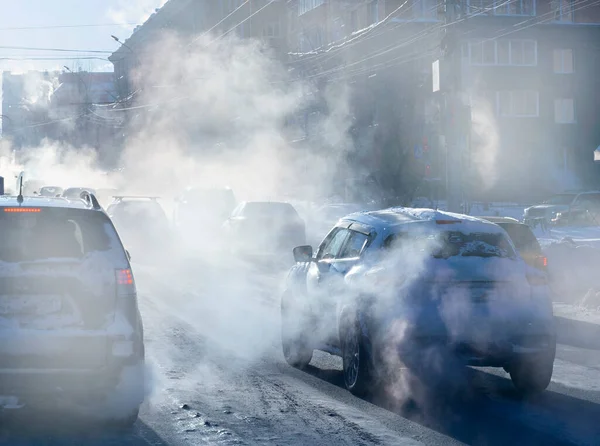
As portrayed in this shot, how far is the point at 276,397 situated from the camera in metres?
8.20

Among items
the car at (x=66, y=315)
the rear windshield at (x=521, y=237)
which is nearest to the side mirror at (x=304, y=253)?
the car at (x=66, y=315)

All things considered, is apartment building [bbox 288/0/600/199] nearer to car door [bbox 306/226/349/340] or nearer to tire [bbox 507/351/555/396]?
car door [bbox 306/226/349/340]

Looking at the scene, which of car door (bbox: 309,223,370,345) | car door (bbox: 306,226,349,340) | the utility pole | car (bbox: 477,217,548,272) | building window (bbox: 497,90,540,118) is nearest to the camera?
car door (bbox: 309,223,370,345)

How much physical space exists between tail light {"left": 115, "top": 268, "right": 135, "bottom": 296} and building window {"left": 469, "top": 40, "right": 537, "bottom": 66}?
50.9 metres

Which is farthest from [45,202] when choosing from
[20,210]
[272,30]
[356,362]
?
[272,30]

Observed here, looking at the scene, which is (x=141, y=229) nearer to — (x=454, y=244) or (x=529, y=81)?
(x=454, y=244)

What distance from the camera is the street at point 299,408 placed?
6816 millimetres

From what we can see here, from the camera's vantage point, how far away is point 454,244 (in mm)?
8523

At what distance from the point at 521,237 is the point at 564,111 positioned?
46723 mm

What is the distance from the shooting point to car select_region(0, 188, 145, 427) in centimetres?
645

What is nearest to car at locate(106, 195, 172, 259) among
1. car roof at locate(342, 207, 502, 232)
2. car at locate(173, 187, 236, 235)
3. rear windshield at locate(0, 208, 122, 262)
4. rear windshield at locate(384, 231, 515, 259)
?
car at locate(173, 187, 236, 235)

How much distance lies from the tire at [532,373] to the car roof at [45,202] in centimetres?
360

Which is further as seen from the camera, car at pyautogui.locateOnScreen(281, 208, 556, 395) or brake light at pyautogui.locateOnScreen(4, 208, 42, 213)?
car at pyautogui.locateOnScreen(281, 208, 556, 395)

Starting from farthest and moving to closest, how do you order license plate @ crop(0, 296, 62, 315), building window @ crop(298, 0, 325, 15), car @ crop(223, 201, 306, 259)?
building window @ crop(298, 0, 325, 15)
car @ crop(223, 201, 306, 259)
license plate @ crop(0, 296, 62, 315)
